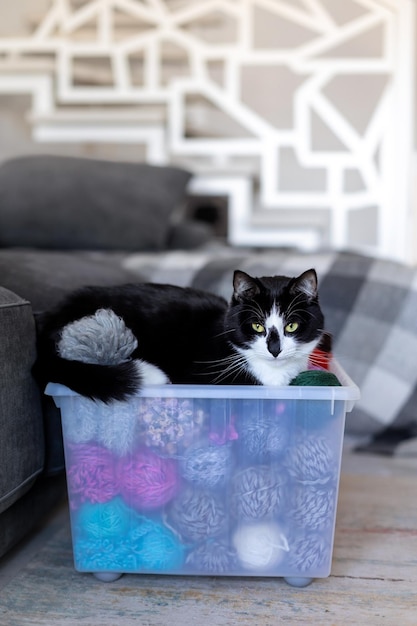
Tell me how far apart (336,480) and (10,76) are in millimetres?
2267

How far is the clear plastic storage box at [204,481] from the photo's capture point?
35.0 inches

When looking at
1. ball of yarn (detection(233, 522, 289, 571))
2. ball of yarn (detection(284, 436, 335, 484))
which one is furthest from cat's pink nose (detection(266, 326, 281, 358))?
ball of yarn (detection(233, 522, 289, 571))

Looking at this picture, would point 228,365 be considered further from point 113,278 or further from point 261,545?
point 113,278

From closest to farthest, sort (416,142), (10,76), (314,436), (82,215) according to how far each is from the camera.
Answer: (314,436) < (82,215) < (10,76) < (416,142)

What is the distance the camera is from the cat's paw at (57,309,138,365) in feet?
2.96

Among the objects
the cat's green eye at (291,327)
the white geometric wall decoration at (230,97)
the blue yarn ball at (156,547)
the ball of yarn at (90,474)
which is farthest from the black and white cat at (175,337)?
the white geometric wall decoration at (230,97)

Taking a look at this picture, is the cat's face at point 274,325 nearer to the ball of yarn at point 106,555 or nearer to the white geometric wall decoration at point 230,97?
the ball of yarn at point 106,555

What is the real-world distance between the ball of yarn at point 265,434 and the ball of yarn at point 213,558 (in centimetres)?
15

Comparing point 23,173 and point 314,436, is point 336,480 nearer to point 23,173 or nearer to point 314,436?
point 314,436

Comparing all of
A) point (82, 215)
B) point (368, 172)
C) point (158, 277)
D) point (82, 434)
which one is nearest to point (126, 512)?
point (82, 434)

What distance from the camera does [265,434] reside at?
0.89 meters

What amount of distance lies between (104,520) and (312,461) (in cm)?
32

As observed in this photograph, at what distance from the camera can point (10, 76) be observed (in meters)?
2.54

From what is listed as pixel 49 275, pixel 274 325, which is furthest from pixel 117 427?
pixel 49 275
